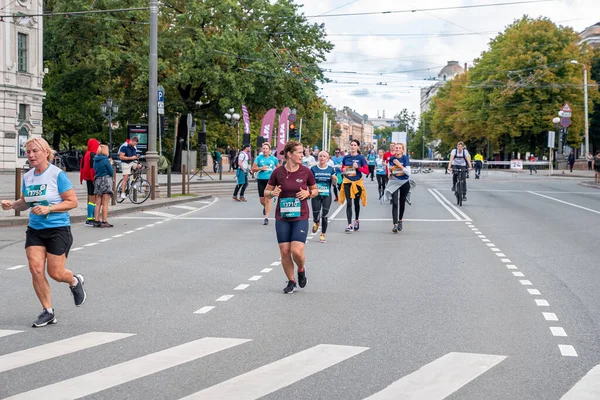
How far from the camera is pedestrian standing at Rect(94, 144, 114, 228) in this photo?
Result: 1828cm

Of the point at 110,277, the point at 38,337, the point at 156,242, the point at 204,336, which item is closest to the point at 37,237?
the point at 38,337

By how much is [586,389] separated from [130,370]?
2.98m

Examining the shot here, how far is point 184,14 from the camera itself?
1875 inches

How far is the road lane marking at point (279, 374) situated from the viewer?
5.64 meters

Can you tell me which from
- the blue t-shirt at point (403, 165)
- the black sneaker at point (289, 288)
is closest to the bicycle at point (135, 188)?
the blue t-shirt at point (403, 165)

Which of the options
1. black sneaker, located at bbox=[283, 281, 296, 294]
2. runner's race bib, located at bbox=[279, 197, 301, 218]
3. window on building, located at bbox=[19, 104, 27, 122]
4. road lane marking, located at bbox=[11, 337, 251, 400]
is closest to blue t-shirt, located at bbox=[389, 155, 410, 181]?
runner's race bib, located at bbox=[279, 197, 301, 218]

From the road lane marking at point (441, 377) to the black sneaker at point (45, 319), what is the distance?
11.3ft

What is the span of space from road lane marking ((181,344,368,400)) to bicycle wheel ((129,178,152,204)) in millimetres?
19082

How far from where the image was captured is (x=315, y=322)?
823 cm

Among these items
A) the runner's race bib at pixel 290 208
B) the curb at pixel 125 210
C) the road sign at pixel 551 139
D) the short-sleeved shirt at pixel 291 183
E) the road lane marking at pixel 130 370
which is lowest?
the curb at pixel 125 210

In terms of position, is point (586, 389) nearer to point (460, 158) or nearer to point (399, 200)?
point (399, 200)

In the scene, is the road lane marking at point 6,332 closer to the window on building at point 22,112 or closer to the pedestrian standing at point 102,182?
the pedestrian standing at point 102,182

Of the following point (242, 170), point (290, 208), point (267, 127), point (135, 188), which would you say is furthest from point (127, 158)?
point (267, 127)

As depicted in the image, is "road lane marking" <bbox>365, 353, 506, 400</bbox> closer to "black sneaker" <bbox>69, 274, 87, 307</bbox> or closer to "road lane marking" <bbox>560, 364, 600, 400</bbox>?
"road lane marking" <bbox>560, 364, 600, 400</bbox>
